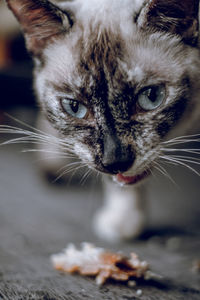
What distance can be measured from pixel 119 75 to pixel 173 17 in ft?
0.89

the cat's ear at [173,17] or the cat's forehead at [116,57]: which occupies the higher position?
the cat's ear at [173,17]

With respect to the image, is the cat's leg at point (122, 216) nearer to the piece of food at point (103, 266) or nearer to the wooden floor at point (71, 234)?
the wooden floor at point (71, 234)

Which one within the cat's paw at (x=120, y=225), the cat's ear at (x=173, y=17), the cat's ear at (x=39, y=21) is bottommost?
the cat's paw at (x=120, y=225)

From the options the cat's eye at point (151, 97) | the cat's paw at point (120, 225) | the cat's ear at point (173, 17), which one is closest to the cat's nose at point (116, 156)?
the cat's eye at point (151, 97)

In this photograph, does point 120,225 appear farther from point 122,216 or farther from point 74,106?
point 74,106

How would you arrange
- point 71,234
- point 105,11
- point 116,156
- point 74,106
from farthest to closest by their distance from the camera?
point 71,234 → point 105,11 → point 74,106 → point 116,156

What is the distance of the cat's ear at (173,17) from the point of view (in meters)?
1.17

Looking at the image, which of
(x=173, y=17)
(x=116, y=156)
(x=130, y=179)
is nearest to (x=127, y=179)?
(x=130, y=179)

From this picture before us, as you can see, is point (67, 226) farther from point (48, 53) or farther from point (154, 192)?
point (48, 53)

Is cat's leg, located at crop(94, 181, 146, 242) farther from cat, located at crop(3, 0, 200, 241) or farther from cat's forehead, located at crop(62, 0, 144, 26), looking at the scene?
cat's forehead, located at crop(62, 0, 144, 26)

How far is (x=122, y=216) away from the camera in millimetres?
1748

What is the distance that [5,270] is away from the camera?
122 cm

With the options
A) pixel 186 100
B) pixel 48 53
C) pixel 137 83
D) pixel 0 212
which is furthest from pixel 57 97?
pixel 0 212

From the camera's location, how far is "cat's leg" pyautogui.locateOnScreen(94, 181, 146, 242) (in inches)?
66.4
